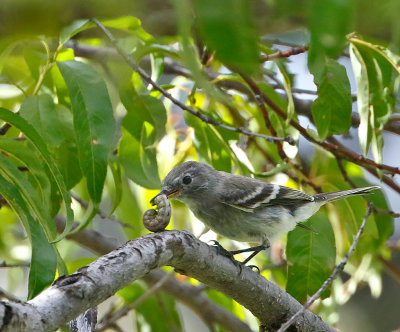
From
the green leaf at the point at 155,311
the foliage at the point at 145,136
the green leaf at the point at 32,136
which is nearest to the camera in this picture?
the green leaf at the point at 32,136

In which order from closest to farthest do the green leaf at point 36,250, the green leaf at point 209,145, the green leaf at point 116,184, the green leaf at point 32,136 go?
the green leaf at point 36,250 → the green leaf at point 32,136 → the green leaf at point 116,184 → the green leaf at point 209,145

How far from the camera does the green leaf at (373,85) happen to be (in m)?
2.45

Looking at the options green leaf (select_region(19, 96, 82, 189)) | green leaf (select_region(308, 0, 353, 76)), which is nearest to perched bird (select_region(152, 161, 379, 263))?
green leaf (select_region(19, 96, 82, 189))

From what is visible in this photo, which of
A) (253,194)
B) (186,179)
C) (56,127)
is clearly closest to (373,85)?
(253,194)

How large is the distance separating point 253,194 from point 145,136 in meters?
0.66

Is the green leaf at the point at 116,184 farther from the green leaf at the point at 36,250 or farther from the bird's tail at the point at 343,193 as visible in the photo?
the bird's tail at the point at 343,193

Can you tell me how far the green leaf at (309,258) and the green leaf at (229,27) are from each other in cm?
214

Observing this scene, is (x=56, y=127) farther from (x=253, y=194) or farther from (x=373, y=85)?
(x=373, y=85)

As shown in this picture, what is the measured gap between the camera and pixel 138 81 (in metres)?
2.53

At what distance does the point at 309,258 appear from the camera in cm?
261

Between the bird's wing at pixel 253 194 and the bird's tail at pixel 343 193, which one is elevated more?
the bird's wing at pixel 253 194

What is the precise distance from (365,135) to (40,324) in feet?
5.75

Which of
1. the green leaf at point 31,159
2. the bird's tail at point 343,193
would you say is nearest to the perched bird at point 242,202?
the bird's tail at point 343,193

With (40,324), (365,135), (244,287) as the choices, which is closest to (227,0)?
(40,324)
